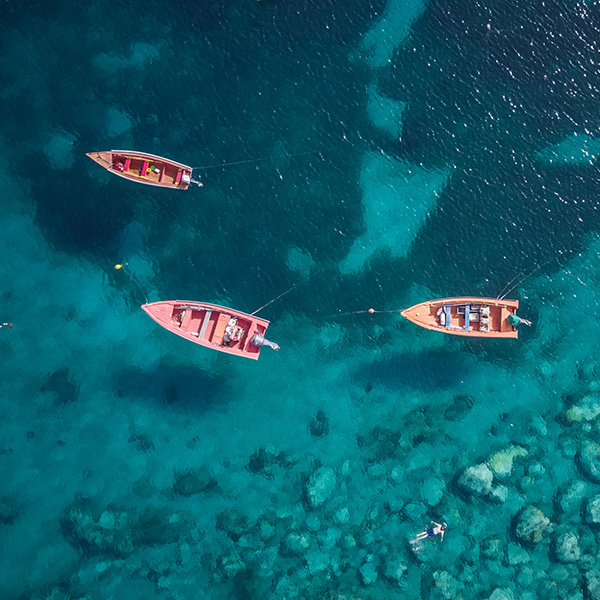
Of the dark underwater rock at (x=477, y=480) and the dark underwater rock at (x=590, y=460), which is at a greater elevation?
the dark underwater rock at (x=590, y=460)

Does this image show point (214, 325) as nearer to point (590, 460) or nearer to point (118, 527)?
point (118, 527)

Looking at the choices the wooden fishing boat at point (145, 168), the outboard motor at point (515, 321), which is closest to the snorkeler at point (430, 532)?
the outboard motor at point (515, 321)

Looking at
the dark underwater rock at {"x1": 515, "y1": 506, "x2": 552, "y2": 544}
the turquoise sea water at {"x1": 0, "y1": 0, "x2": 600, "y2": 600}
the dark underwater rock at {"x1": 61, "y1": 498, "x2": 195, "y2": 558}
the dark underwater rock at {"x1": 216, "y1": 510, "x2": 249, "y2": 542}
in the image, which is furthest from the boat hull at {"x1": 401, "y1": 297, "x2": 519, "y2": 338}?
the dark underwater rock at {"x1": 61, "y1": 498, "x2": 195, "y2": 558}

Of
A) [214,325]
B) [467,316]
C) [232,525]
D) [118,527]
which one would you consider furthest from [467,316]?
[118,527]

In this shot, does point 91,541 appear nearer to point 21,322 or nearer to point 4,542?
point 4,542

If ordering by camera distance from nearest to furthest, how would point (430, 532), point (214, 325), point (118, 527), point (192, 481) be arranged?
1. point (214, 325)
2. point (118, 527)
3. point (192, 481)
4. point (430, 532)

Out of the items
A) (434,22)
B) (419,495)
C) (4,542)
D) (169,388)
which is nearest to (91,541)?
(4,542)

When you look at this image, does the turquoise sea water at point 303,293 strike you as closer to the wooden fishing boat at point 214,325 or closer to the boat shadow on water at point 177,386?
the boat shadow on water at point 177,386
